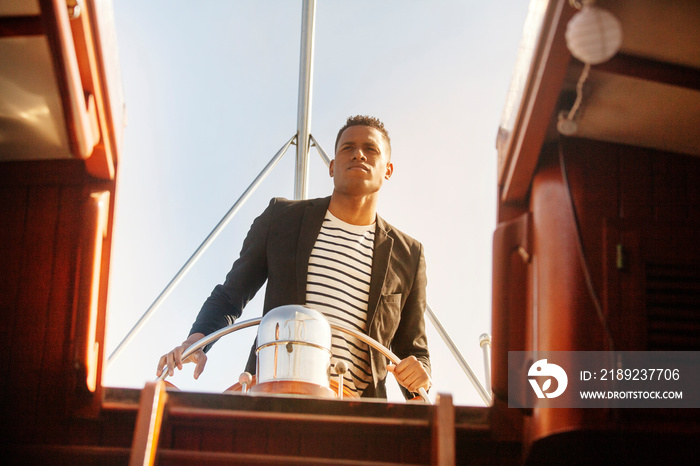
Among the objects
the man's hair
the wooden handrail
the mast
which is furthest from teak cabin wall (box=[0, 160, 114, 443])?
the mast

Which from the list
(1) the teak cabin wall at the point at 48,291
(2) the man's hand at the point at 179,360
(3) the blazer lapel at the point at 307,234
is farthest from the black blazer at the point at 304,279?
(1) the teak cabin wall at the point at 48,291

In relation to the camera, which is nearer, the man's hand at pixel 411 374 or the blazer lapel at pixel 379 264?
the man's hand at pixel 411 374

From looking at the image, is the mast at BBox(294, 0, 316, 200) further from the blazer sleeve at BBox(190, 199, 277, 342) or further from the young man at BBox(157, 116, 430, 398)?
the blazer sleeve at BBox(190, 199, 277, 342)

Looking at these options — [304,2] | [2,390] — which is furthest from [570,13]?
[304,2]

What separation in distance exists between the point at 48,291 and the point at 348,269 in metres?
0.97

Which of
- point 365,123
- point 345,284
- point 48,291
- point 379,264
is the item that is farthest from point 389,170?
point 48,291


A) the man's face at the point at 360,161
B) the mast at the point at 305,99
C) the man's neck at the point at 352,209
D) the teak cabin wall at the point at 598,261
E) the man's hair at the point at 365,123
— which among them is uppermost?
the mast at the point at 305,99

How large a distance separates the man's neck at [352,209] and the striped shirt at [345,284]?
0.03m

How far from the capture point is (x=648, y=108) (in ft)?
4.20

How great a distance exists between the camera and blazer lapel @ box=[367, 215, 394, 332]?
7.12 feet

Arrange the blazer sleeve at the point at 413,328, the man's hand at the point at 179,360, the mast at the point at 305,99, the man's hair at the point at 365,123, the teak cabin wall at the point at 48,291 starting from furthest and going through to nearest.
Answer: the mast at the point at 305,99 < the man's hair at the point at 365,123 < the blazer sleeve at the point at 413,328 < the man's hand at the point at 179,360 < the teak cabin wall at the point at 48,291

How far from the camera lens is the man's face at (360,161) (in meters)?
2.44

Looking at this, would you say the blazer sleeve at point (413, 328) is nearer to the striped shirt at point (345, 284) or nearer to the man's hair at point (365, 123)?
the striped shirt at point (345, 284)

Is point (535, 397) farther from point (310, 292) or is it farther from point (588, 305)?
point (310, 292)
